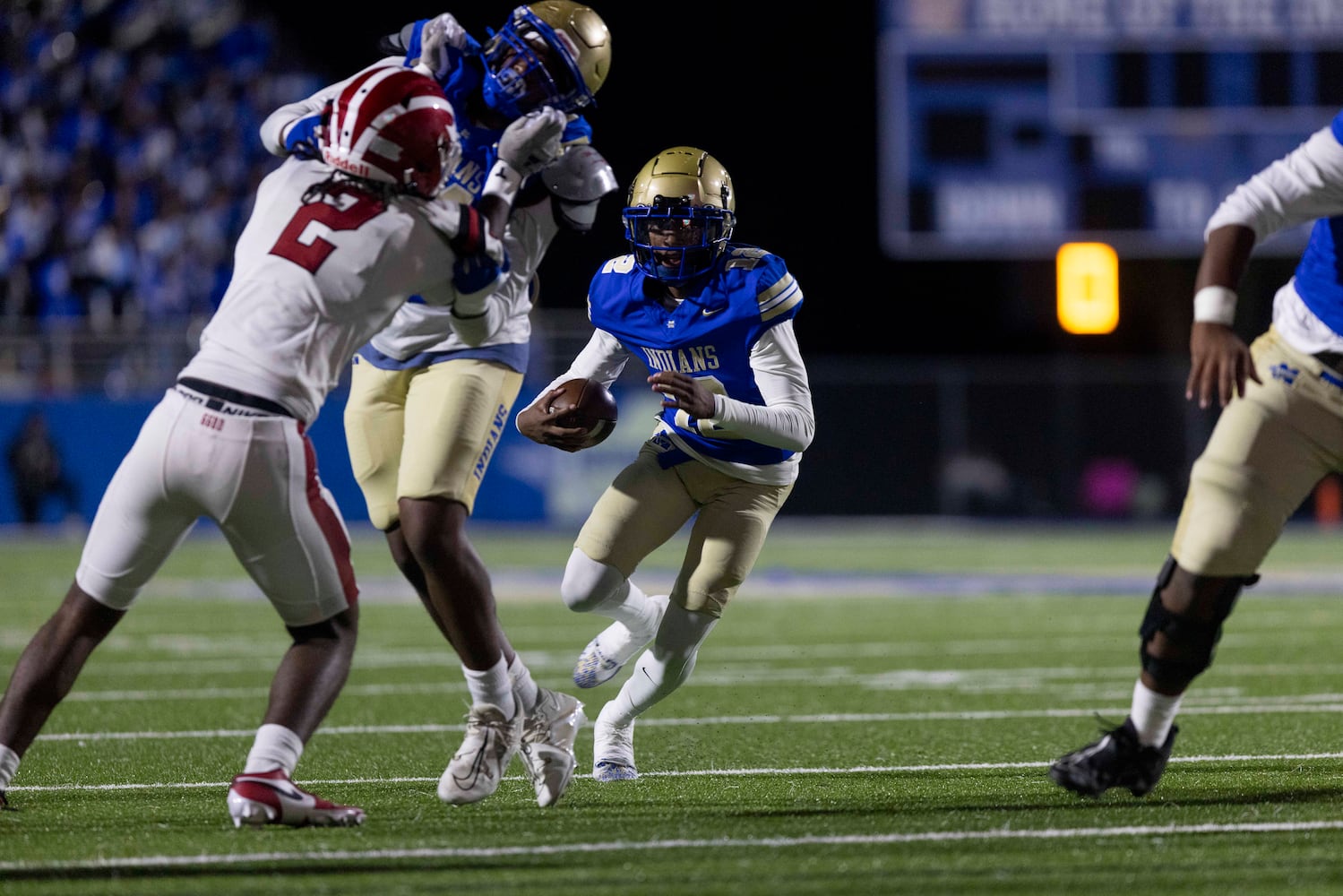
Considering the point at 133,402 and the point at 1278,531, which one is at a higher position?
the point at 1278,531

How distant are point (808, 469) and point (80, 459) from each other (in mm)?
7651

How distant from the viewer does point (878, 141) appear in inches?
900

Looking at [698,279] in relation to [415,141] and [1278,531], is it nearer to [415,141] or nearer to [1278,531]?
[415,141]

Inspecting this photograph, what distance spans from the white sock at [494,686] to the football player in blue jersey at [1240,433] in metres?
1.24

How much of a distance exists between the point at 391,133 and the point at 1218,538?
188 centimetres

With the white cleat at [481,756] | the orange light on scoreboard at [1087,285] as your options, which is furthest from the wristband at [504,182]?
the orange light on scoreboard at [1087,285]

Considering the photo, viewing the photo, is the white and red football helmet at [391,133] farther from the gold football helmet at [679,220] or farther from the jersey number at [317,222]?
the gold football helmet at [679,220]

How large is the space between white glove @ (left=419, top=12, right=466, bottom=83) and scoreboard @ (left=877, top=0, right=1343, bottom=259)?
9.54m

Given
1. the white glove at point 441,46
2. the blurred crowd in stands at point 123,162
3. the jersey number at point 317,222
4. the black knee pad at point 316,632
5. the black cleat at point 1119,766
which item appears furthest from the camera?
the blurred crowd in stands at point 123,162

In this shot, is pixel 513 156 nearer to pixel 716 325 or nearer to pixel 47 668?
pixel 716 325

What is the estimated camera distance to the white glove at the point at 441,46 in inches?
167

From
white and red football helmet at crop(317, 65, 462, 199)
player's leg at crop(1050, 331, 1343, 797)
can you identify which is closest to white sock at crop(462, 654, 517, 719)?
white and red football helmet at crop(317, 65, 462, 199)

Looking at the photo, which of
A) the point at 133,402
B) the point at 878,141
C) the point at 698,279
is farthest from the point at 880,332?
the point at 698,279

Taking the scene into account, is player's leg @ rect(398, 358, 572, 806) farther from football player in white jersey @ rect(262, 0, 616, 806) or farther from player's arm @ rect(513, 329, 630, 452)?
player's arm @ rect(513, 329, 630, 452)
